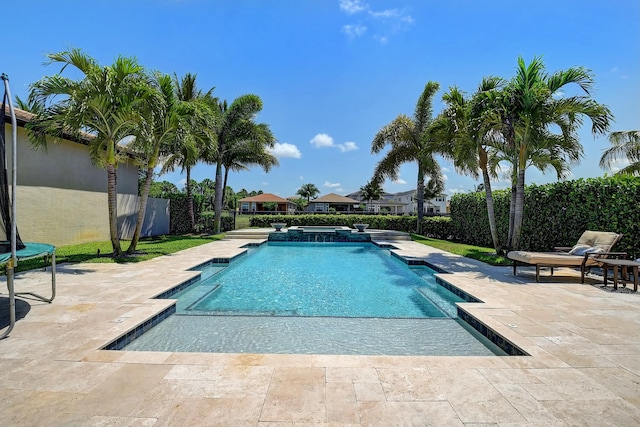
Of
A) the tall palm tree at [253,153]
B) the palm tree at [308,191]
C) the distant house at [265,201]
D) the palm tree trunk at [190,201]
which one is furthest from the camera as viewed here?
the palm tree at [308,191]

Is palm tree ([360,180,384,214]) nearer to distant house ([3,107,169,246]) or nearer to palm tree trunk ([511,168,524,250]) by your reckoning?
distant house ([3,107,169,246])

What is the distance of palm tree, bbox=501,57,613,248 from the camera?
8.46m

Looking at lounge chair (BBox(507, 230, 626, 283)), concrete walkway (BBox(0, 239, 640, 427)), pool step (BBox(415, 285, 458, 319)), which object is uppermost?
lounge chair (BBox(507, 230, 626, 283))

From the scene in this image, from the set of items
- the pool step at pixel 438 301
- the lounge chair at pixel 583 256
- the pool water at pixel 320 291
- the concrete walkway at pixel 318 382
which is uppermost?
the lounge chair at pixel 583 256

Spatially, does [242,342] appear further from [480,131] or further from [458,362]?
[480,131]

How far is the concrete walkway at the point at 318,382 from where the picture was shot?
220 centimetres

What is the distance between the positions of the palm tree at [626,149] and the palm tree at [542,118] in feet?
35.1

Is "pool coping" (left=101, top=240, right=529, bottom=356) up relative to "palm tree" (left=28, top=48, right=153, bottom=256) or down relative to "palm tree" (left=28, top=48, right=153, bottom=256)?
down

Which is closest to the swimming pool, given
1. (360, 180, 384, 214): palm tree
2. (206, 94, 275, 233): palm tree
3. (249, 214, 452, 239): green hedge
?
(206, 94, 275, 233): palm tree

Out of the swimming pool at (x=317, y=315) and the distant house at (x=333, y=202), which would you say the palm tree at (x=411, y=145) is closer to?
the swimming pool at (x=317, y=315)

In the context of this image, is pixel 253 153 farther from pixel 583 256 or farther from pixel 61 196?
pixel 583 256

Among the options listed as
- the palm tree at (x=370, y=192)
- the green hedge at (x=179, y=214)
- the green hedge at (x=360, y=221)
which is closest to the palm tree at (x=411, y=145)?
the green hedge at (x=360, y=221)

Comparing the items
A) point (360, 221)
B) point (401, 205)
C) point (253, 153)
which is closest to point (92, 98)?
point (253, 153)

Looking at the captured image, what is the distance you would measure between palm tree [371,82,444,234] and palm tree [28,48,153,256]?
1447 cm
